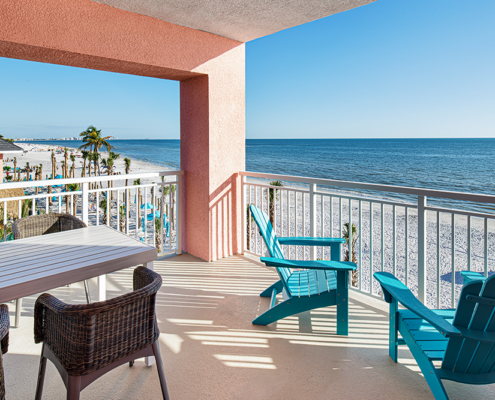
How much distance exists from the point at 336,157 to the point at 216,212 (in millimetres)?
37187

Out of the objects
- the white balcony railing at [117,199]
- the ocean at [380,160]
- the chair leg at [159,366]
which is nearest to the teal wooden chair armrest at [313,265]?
the chair leg at [159,366]

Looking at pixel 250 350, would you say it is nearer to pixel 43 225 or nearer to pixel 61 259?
pixel 61 259

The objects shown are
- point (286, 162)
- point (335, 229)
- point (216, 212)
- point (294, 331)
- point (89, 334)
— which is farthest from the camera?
point (286, 162)

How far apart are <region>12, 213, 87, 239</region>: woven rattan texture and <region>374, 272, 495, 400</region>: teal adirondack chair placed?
2.50 m

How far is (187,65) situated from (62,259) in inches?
107

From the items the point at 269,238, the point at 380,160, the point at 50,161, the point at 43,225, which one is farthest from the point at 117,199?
the point at 50,161

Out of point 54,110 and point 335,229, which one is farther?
point 54,110

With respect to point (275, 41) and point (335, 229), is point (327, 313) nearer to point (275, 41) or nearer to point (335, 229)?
point (335, 229)

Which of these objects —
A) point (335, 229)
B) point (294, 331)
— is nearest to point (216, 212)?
point (294, 331)

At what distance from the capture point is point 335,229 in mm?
15305

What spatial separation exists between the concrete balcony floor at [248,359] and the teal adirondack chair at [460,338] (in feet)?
0.99

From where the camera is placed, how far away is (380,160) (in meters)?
37.1

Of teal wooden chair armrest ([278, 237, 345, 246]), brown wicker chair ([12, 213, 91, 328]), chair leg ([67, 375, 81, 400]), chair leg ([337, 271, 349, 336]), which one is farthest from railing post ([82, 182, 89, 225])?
chair leg ([337, 271, 349, 336])

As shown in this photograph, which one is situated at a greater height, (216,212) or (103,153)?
(103,153)
